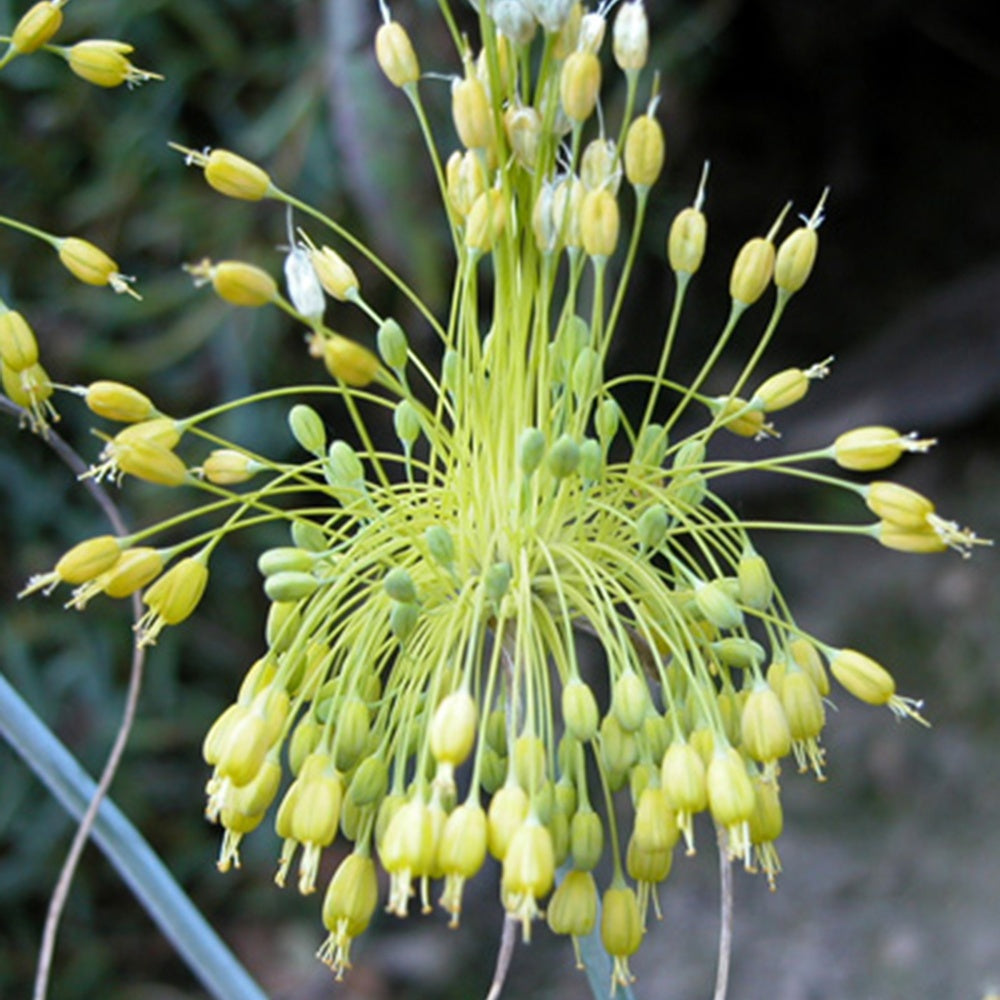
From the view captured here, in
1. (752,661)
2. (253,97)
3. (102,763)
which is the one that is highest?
(752,661)

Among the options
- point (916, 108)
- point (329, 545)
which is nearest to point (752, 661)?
point (329, 545)

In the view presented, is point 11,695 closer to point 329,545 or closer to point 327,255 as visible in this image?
point 329,545

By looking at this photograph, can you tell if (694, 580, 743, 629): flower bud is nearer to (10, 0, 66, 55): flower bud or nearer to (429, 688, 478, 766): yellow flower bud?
(429, 688, 478, 766): yellow flower bud

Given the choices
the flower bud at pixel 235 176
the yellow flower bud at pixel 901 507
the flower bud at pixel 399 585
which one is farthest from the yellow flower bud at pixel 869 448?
the flower bud at pixel 235 176

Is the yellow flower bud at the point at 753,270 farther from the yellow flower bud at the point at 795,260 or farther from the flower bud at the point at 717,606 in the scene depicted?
the flower bud at the point at 717,606

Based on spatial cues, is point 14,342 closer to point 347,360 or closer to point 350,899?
point 347,360

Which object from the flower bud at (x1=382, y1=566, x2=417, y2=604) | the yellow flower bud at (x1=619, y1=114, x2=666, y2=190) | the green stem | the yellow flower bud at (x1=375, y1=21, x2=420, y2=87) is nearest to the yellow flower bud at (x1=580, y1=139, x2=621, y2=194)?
the yellow flower bud at (x1=619, y1=114, x2=666, y2=190)

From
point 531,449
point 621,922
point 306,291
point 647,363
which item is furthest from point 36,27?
point 647,363
